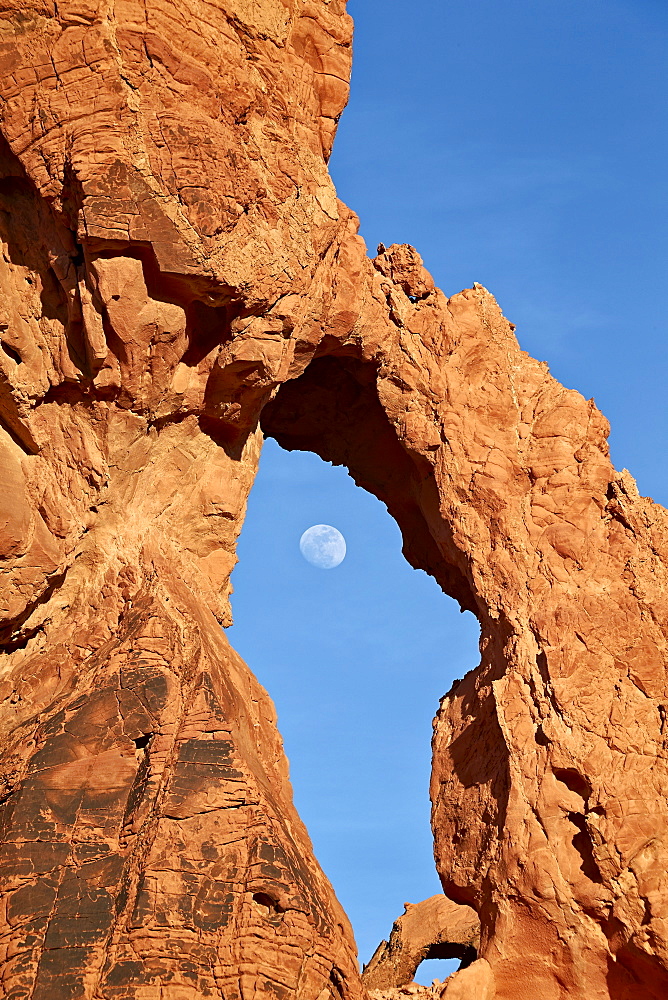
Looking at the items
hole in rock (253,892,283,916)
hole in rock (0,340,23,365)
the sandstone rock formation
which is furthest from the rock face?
the sandstone rock formation

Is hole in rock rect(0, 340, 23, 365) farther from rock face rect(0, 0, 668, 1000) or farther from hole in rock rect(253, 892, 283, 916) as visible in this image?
hole in rock rect(253, 892, 283, 916)

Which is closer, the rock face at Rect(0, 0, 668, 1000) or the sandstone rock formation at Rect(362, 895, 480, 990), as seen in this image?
the rock face at Rect(0, 0, 668, 1000)

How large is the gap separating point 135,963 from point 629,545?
770 centimetres

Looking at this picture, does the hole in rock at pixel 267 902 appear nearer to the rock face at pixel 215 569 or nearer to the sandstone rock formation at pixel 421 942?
the rock face at pixel 215 569

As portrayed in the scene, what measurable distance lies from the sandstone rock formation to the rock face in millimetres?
3324

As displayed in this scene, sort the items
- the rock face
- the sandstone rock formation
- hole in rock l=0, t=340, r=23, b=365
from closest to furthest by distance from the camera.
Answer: the rock face
hole in rock l=0, t=340, r=23, b=365
the sandstone rock formation

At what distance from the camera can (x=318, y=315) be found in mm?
14414

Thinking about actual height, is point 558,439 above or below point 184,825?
above

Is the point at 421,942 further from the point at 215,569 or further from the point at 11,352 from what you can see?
the point at 11,352

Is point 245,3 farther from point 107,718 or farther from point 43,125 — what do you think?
point 107,718

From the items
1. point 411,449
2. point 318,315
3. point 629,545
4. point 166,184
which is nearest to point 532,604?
point 629,545

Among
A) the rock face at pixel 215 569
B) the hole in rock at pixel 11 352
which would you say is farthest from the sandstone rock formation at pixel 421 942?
the hole in rock at pixel 11 352

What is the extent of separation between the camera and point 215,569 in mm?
13516

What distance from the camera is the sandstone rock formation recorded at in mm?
17125
